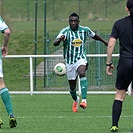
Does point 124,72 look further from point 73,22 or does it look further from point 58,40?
point 73,22

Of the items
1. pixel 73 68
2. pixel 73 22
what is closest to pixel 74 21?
pixel 73 22

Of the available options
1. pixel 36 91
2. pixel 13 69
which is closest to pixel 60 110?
pixel 36 91

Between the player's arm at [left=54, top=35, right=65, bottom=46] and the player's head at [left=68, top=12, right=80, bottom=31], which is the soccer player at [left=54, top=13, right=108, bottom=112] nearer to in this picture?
the player's head at [left=68, top=12, right=80, bottom=31]

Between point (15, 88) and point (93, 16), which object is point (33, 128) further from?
point (93, 16)

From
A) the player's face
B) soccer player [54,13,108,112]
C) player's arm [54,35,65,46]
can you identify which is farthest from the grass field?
the player's face

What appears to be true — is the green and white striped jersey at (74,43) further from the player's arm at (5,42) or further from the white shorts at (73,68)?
the player's arm at (5,42)

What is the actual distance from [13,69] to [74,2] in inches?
937

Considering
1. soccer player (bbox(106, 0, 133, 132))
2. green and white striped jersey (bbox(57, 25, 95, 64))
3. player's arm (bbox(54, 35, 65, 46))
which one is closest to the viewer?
soccer player (bbox(106, 0, 133, 132))

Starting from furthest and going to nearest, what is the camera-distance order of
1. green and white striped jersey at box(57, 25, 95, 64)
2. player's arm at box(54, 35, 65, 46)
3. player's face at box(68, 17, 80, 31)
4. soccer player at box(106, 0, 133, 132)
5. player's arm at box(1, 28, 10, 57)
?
green and white striped jersey at box(57, 25, 95, 64) → player's face at box(68, 17, 80, 31) → player's arm at box(54, 35, 65, 46) → player's arm at box(1, 28, 10, 57) → soccer player at box(106, 0, 133, 132)

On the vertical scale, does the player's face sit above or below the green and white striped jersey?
above

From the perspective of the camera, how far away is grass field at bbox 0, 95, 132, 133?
1098 cm

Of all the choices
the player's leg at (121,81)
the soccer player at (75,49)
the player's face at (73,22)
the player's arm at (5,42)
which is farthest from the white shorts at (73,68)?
the player's leg at (121,81)

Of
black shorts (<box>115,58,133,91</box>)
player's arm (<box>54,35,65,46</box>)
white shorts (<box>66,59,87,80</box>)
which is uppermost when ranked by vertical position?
player's arm (<box>54,35,65,46</box>)

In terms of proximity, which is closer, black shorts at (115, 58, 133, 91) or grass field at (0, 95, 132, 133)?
black shorts at (115, 58, 133, 91)
